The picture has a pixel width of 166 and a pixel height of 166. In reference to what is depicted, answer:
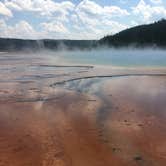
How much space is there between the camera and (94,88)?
45.0 feet

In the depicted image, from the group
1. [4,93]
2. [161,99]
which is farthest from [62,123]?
[4,93]

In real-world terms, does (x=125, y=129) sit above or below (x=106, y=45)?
above

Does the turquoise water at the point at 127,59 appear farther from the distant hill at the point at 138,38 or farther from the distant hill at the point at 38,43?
the distant hill at the point at 38,43

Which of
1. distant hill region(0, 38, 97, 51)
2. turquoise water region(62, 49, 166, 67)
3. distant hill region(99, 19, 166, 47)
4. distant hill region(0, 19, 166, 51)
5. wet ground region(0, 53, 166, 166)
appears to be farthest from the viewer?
distant hill region(0, 38, 97, 51)

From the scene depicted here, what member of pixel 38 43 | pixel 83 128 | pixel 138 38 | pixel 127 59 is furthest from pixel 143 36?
pixel 38 43

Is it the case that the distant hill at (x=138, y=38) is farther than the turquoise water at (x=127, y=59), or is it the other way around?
the distant hill at (x=138, y=38)

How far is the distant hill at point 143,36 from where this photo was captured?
6259 centimetres

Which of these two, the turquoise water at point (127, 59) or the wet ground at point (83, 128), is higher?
the wet ground at point (83, 128)

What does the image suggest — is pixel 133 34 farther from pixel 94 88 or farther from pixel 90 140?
pixel 90 140

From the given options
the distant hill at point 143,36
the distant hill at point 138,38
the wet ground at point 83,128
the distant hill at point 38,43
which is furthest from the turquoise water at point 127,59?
the distant hill at point 38,43

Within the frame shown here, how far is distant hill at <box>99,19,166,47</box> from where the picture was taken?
6259 cm

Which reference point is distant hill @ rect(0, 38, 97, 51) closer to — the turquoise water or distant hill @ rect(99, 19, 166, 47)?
distant hill @ rect(99, 19, 166, 47)

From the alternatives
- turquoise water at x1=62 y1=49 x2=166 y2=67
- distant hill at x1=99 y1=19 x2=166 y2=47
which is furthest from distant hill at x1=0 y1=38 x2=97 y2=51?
turquoise water at x1=62 y1=49 x2=166 y2=67

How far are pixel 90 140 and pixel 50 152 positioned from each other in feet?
3.27
